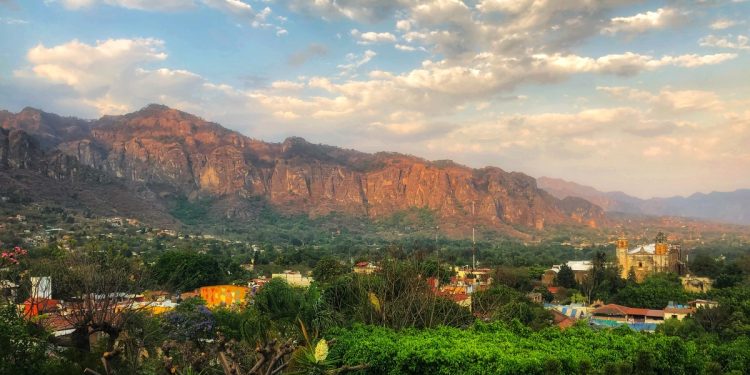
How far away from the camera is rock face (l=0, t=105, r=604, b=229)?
169000 mm

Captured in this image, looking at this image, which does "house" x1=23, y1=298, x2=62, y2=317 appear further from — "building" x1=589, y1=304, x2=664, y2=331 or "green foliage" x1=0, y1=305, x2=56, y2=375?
"building" x1=589, y1=304, x2=664, y2=331

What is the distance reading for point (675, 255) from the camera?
196ft

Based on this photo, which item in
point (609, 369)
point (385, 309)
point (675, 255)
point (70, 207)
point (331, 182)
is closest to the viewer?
point (609, 369)

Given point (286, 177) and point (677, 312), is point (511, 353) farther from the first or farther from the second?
point (286, 177)

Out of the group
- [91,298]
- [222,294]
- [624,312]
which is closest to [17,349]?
[91,298]

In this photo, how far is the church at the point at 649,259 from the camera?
185ft

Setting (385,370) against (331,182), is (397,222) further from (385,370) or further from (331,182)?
(385,370)

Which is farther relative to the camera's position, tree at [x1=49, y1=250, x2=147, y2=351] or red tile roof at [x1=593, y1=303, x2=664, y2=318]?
red tile roof at [x1=593, y1=303, x2=664, y2=318]

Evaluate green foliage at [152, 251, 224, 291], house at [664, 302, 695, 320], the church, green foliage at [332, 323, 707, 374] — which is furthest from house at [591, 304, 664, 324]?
green foliage at [152, 251, 224, 291]

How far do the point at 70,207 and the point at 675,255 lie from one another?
82699mm

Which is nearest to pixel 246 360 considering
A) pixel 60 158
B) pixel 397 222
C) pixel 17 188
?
pixel 17 188

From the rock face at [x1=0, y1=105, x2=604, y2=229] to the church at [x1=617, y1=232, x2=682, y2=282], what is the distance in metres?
106

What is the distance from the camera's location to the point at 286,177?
18100 centimetres

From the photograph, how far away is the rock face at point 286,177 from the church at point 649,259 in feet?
347
